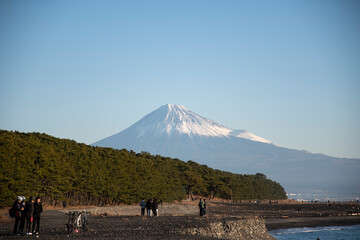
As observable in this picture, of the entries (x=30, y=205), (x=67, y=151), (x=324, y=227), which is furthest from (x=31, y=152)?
(x=324, y=227)

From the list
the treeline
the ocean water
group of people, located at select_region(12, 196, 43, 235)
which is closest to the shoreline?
the ocean water

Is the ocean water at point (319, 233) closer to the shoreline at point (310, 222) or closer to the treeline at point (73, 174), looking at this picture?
the shoreline at point (310, 222)

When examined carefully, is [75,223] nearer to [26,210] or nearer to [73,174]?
[26,210]

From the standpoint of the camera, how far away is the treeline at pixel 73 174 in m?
51.4

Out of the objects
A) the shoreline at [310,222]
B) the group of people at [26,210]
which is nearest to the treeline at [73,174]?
the shoreline at [310,222]

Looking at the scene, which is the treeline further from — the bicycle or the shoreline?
the shoreline

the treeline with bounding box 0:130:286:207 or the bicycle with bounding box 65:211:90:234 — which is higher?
the treeline with bounding box 0:130:286:207

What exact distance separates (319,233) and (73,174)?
3340cm

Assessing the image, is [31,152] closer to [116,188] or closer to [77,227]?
[116,188]

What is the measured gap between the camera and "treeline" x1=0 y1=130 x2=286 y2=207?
169ft

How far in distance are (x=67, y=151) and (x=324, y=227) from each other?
128ft

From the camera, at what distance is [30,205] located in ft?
82.8

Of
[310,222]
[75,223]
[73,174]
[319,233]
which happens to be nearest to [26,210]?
[75,223]

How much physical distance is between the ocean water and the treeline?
26962 mm
